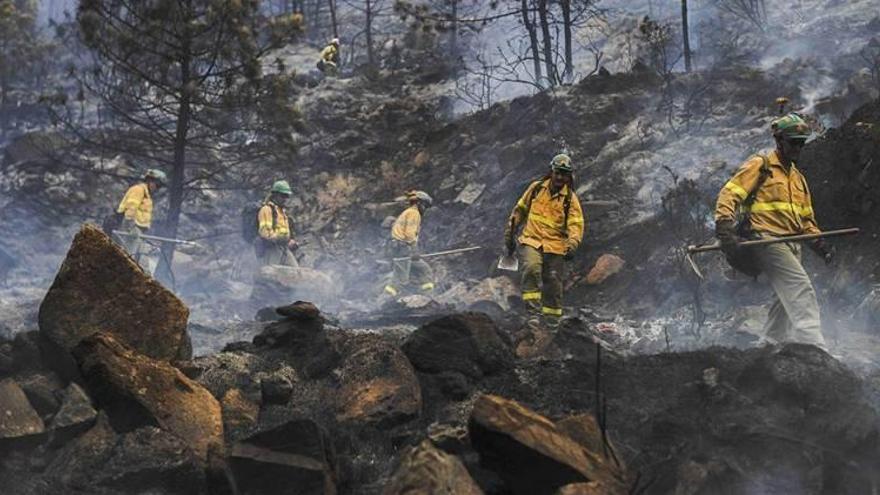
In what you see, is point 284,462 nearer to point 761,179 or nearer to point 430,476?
point 430,476

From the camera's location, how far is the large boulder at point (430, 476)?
2.79 m

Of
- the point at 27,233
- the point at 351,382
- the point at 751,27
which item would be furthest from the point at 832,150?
the point at 27,233

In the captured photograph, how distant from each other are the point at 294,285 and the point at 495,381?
7.37 m

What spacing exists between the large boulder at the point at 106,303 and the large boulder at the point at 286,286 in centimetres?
686

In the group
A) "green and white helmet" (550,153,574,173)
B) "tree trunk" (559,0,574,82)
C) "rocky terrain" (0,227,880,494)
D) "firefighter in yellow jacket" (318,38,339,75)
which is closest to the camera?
"rocky terrain" (0,227,880,494)

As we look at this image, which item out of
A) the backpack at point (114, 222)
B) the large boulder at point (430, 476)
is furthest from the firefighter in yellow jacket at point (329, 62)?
the large boulder at point (430, 476)

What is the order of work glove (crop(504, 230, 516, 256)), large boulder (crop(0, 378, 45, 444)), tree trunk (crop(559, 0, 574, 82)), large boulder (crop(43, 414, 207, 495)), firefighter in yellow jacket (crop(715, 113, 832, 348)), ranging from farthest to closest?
tree trunk (crop(559, 0, 574, 82)) → work glove (crop(504, 230, 516, 256)) → firefighter in yellow jacket (crop(715, 113, 832, 348)) → large boulder (crop(0, 378, 45, 444)) → large boulder (crop(43, 414, 207, 495))

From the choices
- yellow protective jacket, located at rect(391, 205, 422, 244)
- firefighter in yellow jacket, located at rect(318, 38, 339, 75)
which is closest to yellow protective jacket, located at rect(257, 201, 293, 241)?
yellow protective jacket, located at rect(391, 205, 422, 244)

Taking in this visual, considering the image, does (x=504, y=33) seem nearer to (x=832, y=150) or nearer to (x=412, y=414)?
(x=832, y=150)

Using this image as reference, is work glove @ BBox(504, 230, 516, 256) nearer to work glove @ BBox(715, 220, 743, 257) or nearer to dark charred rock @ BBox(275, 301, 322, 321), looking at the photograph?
work glove @ BBox(715, 220, 743, 257)

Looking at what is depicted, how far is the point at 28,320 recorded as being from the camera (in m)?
9.79

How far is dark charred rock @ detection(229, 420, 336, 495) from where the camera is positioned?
3.37 metres

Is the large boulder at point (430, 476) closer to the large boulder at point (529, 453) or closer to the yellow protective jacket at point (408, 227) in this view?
the large boulder at point (529, 453)

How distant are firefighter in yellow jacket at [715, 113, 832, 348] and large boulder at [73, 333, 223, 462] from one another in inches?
147
